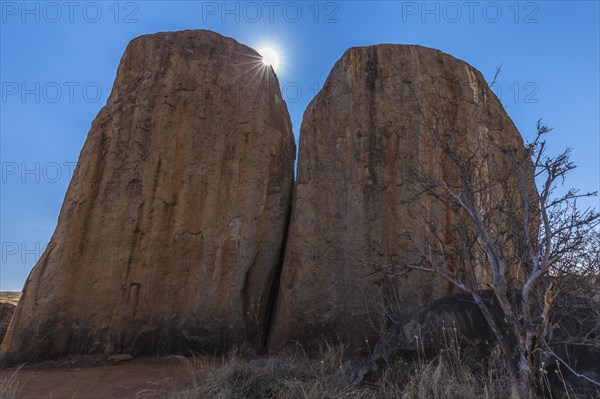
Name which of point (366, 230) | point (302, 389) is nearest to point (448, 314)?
point (302, 389)

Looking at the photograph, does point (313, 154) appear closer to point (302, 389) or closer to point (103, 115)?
point (103, 115)

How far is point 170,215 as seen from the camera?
862cm

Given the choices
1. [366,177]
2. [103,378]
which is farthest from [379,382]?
[366,177]

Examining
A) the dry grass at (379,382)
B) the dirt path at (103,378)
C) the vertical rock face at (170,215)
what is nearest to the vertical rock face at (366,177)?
the vertical rock face at (170,215)

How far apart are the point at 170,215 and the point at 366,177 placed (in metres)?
3.73

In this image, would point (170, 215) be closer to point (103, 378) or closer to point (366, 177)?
point (103, 378)

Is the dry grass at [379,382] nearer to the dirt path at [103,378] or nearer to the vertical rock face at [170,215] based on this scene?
the dirt path at [103,378]

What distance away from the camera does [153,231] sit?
8438 mm

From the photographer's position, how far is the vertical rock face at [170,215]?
7727mm

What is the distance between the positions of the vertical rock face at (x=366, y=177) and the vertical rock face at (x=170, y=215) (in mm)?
761

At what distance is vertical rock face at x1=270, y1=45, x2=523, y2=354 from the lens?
7484 mm

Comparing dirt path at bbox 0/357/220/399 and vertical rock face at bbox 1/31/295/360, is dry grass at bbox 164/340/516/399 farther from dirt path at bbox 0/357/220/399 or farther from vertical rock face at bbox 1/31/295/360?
vertical rock face at bbox 1/31/295/360

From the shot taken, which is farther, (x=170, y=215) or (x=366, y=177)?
(x=170, y=215)

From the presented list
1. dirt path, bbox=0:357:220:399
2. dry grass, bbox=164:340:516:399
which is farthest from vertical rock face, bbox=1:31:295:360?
dry grass, bbox=164:340:516:399
